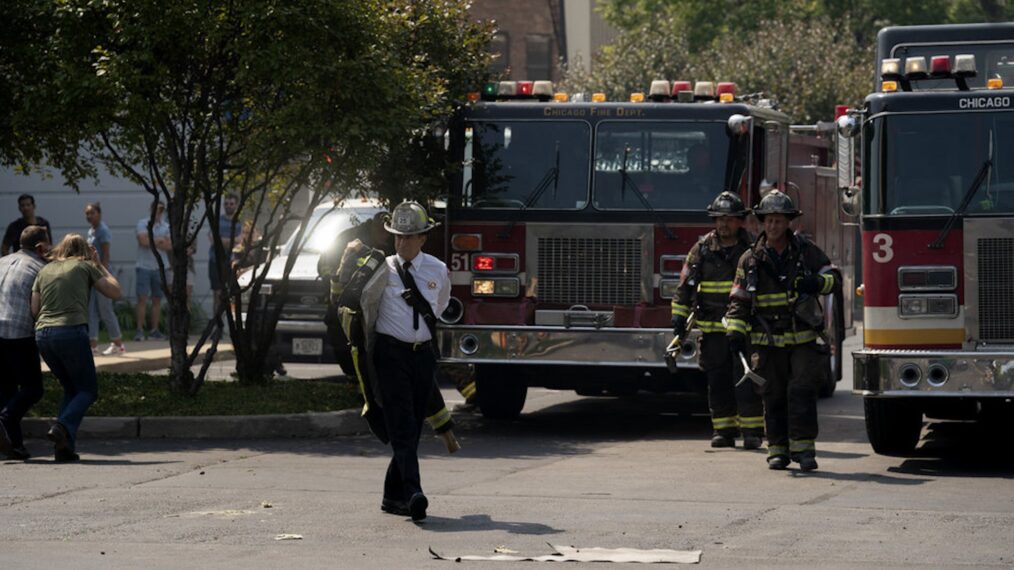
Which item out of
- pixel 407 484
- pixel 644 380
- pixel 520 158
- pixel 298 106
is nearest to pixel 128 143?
pixel 298 106

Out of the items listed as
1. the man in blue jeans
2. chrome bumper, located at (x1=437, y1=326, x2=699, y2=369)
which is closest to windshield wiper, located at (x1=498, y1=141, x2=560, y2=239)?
chrome bumper, located at (x1=437, y1=326, x2=699, y2=369)

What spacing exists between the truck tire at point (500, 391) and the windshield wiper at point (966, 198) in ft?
13.7

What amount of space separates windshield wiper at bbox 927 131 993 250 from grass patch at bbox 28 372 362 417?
17.0ft

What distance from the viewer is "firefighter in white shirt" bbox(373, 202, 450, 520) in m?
9.84

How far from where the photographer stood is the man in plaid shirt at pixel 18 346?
12875mm

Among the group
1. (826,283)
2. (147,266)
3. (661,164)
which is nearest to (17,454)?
(661,164)

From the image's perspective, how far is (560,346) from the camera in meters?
14.1

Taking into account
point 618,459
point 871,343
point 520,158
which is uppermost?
point 520,158

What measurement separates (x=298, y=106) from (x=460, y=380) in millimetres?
3133

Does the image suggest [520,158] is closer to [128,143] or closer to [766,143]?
[766,143]

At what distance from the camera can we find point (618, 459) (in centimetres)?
1277

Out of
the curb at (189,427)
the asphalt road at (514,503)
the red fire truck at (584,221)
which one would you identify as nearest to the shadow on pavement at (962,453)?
the asphalt road at (514,503)

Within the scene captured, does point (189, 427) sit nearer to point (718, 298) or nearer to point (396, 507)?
point (718, 298)

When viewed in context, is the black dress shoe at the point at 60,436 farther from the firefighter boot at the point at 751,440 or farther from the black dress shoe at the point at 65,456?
the firefighter boot at the point at 751,440
